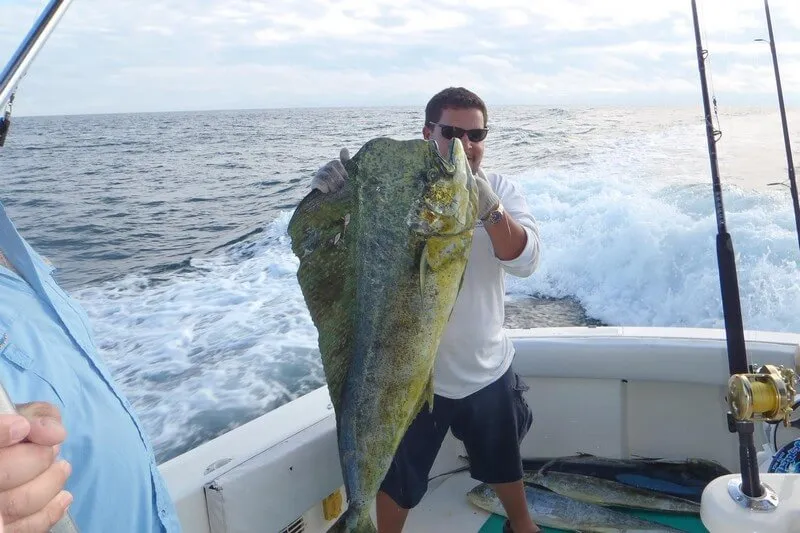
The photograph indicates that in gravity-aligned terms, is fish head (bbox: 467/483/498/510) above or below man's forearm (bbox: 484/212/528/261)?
below

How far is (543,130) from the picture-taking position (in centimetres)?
2625

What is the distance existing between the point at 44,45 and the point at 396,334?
1.02m

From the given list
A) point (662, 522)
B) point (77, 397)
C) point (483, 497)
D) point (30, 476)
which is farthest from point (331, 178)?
point (662, 522)

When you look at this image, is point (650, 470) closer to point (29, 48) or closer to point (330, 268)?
point (330, 268)

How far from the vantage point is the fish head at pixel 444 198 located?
1538 millimetres

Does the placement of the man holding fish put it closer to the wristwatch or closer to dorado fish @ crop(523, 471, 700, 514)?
the wristwatch

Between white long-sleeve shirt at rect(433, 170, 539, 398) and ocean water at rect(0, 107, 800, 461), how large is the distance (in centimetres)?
225

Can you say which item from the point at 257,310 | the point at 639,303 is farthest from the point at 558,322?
the point at 257,310

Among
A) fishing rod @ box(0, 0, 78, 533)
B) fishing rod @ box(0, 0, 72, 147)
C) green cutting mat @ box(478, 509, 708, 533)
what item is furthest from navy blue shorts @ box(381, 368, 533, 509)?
fishing rod @ box(0, 0, 72, 147)

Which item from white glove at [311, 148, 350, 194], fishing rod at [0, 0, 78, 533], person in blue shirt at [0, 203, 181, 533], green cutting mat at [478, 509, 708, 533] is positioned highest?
fishing rod at [0, 0, 78, 533]

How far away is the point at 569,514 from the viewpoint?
289cm

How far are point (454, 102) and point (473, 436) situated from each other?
1192mm

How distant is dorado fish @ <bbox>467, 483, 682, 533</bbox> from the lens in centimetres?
277

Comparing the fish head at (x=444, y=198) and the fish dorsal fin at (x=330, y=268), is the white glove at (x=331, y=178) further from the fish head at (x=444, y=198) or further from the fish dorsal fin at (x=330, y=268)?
the fish head at (x=444, y=198)
